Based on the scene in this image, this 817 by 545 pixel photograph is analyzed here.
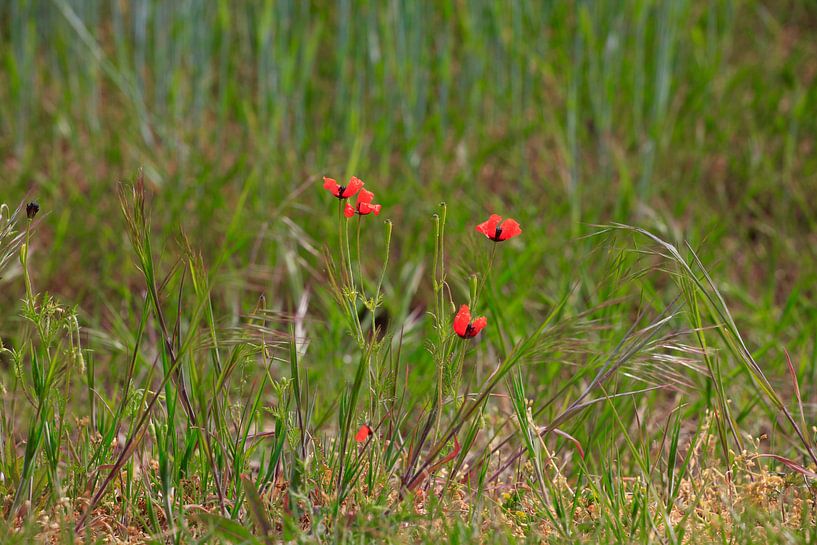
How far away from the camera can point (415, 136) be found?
2990mm

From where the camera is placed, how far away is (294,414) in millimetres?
1464

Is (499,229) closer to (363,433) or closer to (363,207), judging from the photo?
(363,207)

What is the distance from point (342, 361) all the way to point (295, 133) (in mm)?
1252

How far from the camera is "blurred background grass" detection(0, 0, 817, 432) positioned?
2.75 m

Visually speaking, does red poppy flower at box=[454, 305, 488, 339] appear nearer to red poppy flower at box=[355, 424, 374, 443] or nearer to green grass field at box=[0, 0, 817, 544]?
red poppy flower at box=[355, 424, 374, 443]

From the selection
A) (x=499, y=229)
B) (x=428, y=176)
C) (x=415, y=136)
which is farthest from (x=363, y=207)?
(x=428, y=176)

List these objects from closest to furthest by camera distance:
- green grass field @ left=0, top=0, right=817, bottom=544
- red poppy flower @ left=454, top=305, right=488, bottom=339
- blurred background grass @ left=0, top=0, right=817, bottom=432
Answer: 1. red poppy flower @ left=454, top=305, right=488, bottom=339
2. green grass field @ left=0, top=0, right=817, bottom=544
3. blurred background grass @ left=0, top=0, right=817, bottom=432

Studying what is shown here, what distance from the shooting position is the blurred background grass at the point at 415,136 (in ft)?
9.04

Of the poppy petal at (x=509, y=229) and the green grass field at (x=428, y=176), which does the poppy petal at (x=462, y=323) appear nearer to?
the poppy petal at (x=509, y=229)

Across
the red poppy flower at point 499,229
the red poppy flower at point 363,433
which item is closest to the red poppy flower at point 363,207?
the red poppy flower at point 499,229

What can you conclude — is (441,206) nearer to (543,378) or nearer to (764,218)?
(543,378)

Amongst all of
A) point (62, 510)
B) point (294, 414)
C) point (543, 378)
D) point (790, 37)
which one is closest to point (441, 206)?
point (294, 414)

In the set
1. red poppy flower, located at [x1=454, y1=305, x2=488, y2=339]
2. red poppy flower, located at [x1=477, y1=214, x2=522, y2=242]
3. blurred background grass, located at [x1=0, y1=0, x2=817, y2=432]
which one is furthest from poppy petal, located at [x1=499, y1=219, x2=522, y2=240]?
blurred background grass, located at [x1=0, y1=0, x2=817, y2=432]

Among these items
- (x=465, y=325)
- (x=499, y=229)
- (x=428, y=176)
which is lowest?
(x=428, y=176)
